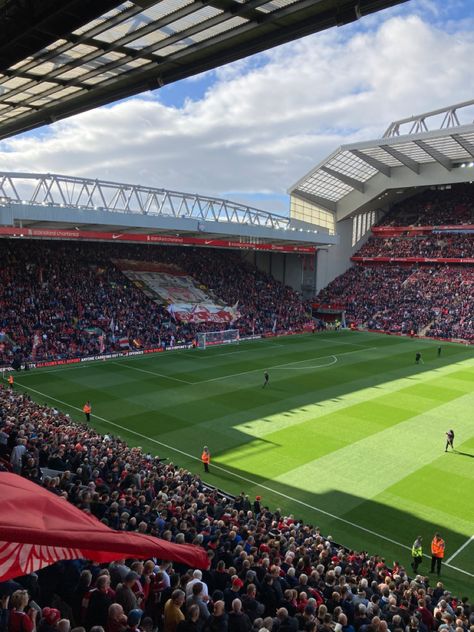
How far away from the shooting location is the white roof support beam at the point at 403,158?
189 ft

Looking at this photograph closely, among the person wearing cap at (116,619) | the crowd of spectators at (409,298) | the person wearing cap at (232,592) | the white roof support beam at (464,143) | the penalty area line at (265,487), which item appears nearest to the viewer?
the person wearing cap at (116,619)

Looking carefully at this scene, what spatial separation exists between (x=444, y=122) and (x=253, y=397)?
1603 inches

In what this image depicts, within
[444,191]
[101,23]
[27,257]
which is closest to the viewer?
[101,23]

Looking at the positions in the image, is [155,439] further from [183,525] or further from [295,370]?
[295,370]

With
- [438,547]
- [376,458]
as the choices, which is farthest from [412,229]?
[438,547]

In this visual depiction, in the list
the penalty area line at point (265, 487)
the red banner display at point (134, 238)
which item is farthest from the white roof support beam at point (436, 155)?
the penalty area line at point (265, 487)

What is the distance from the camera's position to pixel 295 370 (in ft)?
123

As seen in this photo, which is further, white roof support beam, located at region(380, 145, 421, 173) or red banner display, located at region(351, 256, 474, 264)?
red banner display, located at region(351, 256, 474, 264)

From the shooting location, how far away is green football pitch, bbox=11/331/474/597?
16516 millimetres

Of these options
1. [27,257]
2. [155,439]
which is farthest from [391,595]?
[27,257]

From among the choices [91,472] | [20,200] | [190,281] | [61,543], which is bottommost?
[91,472]

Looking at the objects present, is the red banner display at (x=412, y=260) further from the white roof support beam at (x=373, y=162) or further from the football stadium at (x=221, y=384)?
the white roof support beam at (x=373, y=162)

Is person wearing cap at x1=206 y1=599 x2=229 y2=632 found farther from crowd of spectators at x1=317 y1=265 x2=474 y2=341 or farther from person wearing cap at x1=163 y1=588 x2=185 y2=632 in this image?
crowd of spectators at x1=317 y1=265 x2=474 y2=341

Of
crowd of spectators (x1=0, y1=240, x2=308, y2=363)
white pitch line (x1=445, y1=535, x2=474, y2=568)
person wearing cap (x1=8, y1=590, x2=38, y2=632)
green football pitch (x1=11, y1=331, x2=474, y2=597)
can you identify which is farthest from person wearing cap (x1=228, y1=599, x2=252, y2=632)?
crowd of spectators (x1=0, y1=240, x2=308, y2=363)
